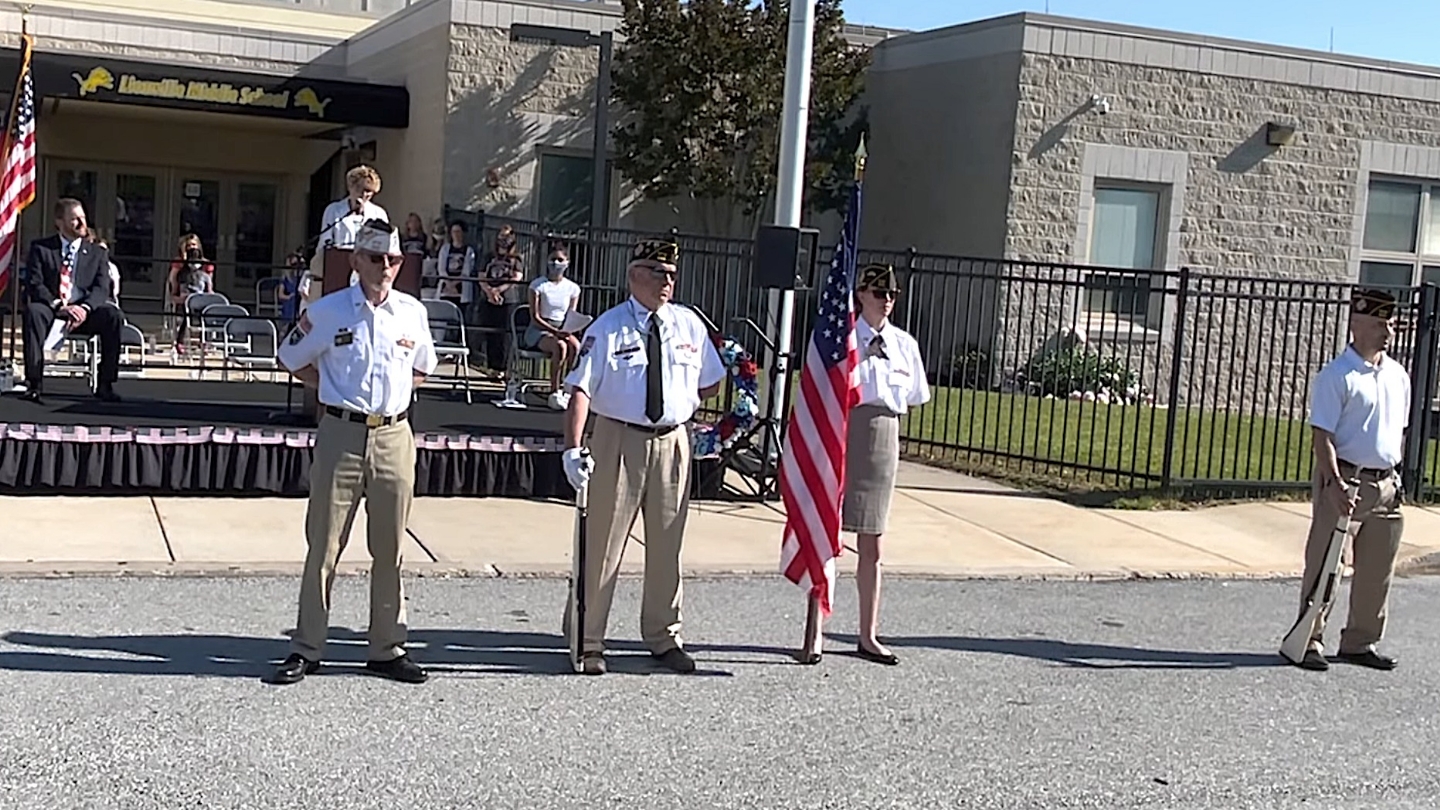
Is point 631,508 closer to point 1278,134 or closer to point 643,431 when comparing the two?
point 643,431

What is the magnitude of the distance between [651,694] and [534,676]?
0.55 m

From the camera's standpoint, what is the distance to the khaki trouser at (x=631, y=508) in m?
7.00

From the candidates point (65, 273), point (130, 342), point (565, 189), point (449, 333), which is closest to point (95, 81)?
point (565, 189)

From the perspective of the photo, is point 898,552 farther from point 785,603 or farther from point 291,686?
point 291,686

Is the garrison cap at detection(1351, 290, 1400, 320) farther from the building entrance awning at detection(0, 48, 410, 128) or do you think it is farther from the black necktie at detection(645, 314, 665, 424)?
the building entrance awning at detection(0, 48, 410, 128)

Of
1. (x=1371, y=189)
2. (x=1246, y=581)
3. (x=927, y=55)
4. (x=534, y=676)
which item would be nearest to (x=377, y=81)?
(x=927, y=55)

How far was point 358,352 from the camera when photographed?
651 cm

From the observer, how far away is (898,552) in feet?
34.2

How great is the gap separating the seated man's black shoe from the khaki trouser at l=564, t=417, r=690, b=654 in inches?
1.1

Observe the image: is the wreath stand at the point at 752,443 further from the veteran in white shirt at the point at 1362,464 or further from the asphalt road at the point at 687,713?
the veteran in white shirt at the point at 1362,464

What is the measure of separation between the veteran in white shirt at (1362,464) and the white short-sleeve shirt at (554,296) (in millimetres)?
7761

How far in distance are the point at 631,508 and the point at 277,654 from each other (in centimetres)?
168

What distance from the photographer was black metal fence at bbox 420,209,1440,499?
44.1 ft

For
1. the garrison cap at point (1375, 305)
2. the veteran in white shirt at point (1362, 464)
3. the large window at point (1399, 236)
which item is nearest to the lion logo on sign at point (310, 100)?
the large window at point (1399, 236)
